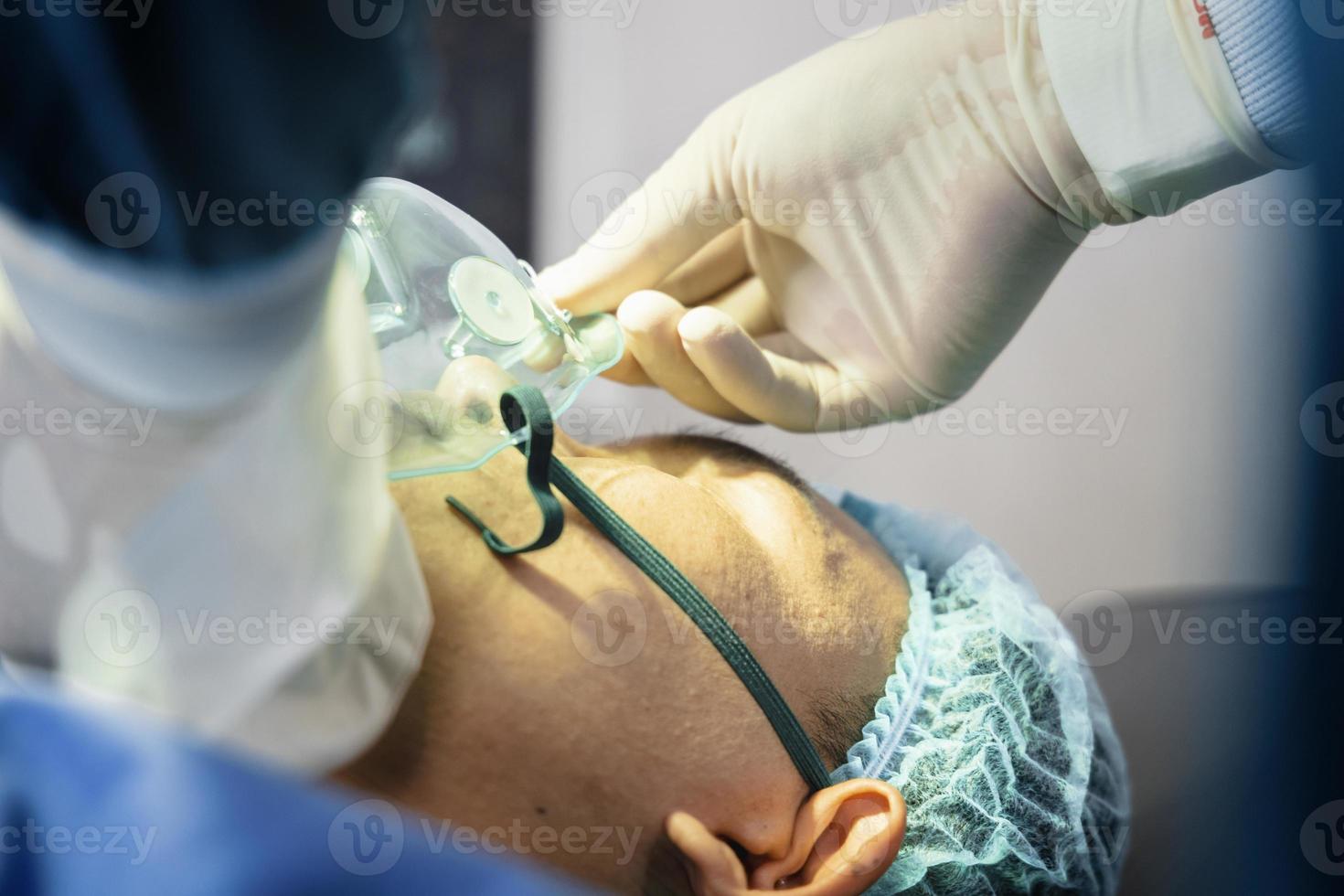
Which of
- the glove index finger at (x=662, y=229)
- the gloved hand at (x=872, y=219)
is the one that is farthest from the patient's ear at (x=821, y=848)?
the glove index finger at (x=662, y=229)

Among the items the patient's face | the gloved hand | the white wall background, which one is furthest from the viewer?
the white wall background

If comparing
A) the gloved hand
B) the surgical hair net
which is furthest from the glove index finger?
the surgical hair net

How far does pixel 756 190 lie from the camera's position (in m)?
1.10

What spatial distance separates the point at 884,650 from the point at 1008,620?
132 mm

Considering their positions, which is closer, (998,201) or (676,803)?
(676,803)

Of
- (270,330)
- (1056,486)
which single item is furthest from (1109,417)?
(270,330)

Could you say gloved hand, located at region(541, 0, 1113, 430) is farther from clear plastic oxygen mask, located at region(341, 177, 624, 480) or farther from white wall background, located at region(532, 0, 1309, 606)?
white wall background, located at region(532, 0, 1309, 606)

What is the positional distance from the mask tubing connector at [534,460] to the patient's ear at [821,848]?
0.79ft

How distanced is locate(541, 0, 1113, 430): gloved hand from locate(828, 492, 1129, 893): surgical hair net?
242 mm

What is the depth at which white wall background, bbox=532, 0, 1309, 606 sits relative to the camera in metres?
1.49

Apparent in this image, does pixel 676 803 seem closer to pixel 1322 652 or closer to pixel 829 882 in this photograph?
pixel 829 882

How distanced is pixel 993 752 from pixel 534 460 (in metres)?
0.48

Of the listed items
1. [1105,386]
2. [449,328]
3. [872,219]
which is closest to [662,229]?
[872,219]

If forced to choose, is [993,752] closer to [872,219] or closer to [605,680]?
[605,680]
